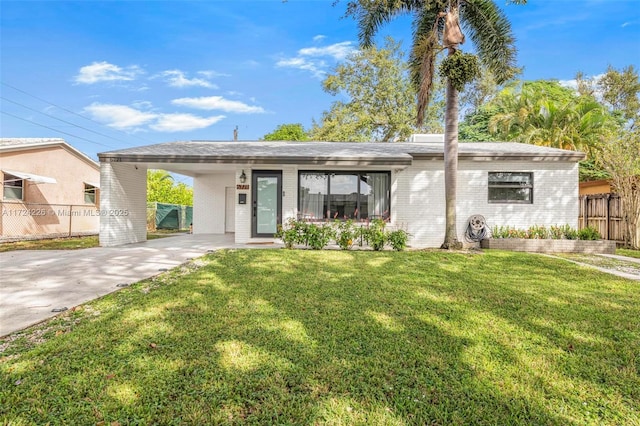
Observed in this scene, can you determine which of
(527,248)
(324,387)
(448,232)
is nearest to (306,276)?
(324,387)

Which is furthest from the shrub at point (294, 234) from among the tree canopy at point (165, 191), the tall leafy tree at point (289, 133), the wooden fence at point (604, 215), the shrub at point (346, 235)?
the tall leafy tree at point (289, 133)

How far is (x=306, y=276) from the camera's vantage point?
17.7 feet

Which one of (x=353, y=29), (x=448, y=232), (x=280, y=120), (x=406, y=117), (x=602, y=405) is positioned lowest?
(x=602, y=405)

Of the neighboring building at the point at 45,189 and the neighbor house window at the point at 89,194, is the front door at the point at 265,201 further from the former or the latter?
the neighbor house window at the point at 89,194

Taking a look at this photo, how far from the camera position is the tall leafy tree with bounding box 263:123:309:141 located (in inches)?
1302

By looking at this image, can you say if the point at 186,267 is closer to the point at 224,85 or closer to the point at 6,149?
the point at 6,149

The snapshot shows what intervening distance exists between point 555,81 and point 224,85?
2832 cm

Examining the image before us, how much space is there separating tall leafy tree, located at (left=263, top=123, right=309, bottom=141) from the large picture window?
23096 mm

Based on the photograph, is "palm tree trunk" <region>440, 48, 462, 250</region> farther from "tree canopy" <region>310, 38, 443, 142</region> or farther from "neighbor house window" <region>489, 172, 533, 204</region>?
"tree canopy" <region>310, 38, 443, 142</region>

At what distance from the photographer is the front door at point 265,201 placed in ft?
34.1

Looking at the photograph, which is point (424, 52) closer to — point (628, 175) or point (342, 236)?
point (342, 236)

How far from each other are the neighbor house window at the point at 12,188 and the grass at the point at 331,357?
12870 mm

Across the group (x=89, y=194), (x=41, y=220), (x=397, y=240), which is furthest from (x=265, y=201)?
(x=89, y=194)

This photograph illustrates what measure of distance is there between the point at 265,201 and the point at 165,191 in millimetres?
15092
